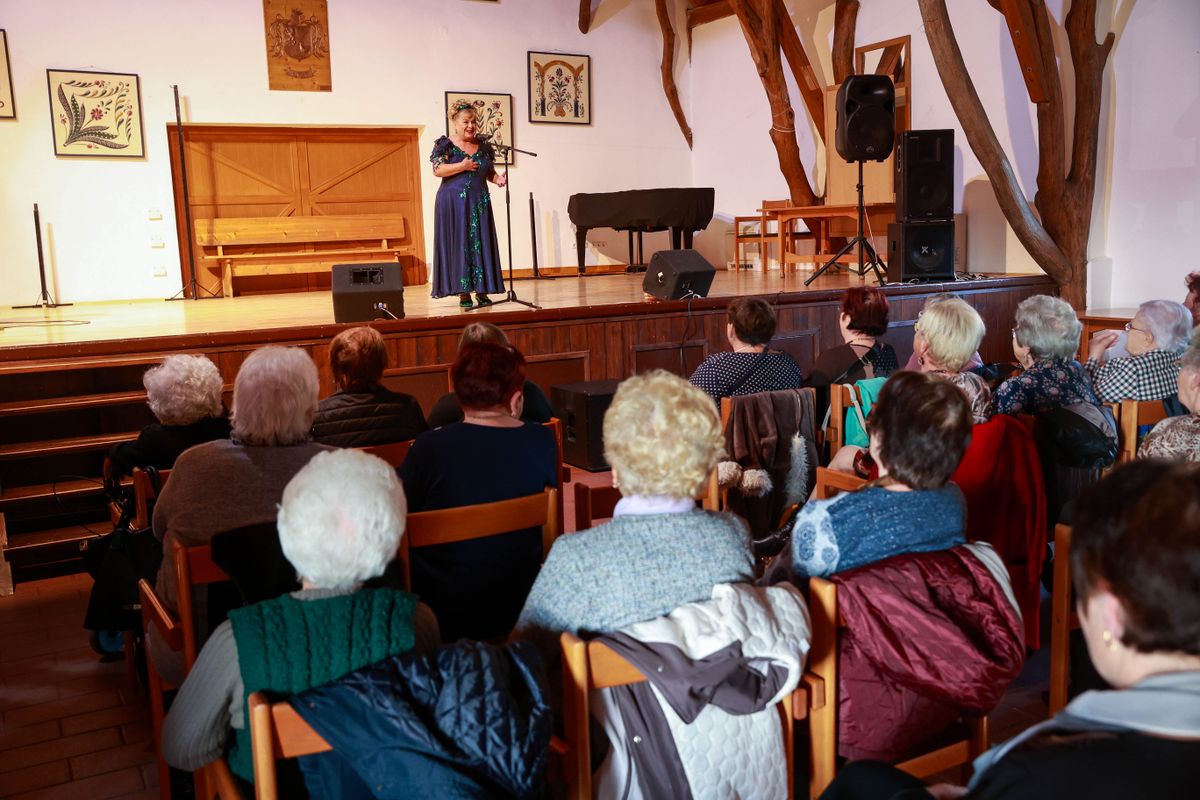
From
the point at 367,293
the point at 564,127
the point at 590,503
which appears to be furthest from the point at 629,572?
the point at 564,127

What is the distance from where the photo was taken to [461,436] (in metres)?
2.56

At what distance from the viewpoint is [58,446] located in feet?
14.8

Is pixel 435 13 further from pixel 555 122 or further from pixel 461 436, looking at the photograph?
pixel 461 436

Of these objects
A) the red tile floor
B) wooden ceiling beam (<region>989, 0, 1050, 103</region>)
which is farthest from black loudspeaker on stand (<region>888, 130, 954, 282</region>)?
the red tile floor

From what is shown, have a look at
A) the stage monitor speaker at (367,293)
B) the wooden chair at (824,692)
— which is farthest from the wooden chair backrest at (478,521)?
the stage monitor speaker at (367,293)

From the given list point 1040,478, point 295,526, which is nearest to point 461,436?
point 295,526

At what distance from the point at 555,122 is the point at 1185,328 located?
8.05 meters

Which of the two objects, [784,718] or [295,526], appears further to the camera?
[784,718]

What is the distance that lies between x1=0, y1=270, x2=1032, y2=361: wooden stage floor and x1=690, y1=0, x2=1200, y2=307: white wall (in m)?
1.06

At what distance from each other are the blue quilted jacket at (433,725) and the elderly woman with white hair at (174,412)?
196 centimetres

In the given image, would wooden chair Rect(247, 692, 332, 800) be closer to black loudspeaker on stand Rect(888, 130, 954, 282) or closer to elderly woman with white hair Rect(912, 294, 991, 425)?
elderly woman with white hair Rect(912, 294, 991, 425)

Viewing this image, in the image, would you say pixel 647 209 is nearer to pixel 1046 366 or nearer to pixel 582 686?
pixel 1046 366

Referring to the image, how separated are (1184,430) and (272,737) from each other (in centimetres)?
222

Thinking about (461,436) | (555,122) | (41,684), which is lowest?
(41,684)
